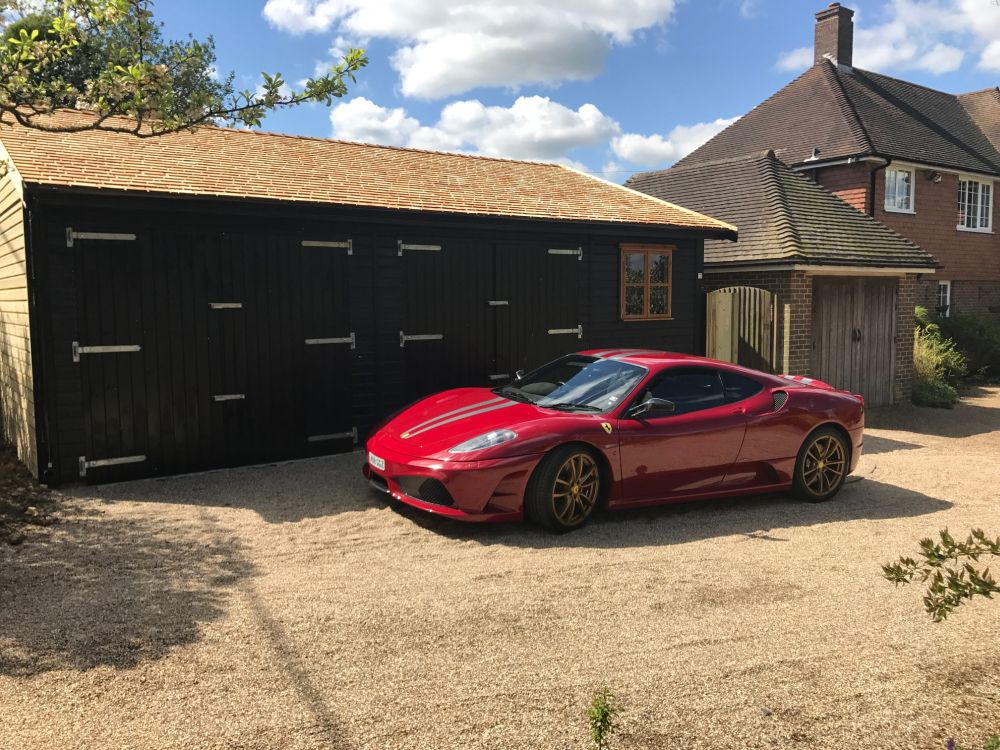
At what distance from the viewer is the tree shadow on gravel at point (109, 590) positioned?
3.94m

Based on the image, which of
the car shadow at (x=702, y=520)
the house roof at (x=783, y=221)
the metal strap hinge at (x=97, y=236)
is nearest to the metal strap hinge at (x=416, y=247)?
the metal strap hinge at (x=97, y=236)

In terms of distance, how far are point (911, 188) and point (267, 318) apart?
19164mm

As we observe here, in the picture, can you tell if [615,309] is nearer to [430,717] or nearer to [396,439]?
[396,439]

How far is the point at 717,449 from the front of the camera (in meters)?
6.67

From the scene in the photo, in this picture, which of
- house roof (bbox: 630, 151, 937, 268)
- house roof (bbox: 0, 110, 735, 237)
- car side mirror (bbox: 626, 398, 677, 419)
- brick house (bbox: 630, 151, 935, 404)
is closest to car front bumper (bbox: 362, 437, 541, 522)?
car side mirror (bbox: 626, 398, 677, 419)

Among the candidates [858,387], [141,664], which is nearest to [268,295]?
[141,664]

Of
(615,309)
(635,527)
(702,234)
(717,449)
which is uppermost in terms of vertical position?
(702,234)

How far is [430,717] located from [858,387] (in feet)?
40.3

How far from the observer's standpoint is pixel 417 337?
377 inches

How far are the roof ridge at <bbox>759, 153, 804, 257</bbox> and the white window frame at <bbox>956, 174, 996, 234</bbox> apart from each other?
425 inches

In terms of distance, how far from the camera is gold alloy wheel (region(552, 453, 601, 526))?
5988mm

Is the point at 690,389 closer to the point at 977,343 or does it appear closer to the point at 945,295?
the point at 977,343

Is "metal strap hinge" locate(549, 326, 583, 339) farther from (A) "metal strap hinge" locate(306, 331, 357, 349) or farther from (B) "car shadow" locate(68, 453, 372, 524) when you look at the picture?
(B) "car shadow" locate(68, 453, 372, 524)

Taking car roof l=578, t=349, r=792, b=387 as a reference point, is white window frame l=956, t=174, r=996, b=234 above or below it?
above
